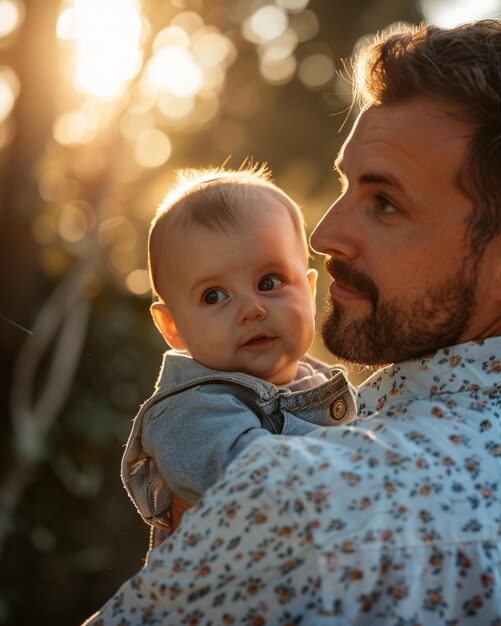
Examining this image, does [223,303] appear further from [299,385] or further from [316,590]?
[316,590]

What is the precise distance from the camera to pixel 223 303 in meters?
2.38

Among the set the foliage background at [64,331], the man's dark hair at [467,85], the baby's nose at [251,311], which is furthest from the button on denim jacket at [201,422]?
the foliage background at [64,331]

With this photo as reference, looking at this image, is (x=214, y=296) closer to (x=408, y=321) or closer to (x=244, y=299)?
(x=244, y=299)

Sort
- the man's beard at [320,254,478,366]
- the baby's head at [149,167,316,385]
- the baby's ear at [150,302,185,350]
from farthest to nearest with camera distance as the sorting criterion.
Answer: the baby's ear at [150,302,185,350] → the baby's head at [149,167,316,385] → the man's beard at [320,254,478,366]

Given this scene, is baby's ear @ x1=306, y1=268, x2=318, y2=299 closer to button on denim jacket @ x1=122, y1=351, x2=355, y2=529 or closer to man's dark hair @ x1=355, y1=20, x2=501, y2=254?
button on denim jacket @ x1=122, y1=351, x2=355, y2=529

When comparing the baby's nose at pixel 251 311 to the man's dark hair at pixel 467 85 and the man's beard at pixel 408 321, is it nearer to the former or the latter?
the man's beard at pixel 408 321

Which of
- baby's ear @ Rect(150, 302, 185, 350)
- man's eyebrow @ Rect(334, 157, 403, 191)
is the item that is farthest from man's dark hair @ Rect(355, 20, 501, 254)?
baby's ear @ Rect(150, 302, 185, 350)

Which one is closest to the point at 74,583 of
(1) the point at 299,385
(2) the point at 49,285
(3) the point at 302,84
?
(2) the point at 49,285

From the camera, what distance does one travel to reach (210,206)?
2.42 m

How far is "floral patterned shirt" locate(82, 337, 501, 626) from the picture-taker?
1.55 meters

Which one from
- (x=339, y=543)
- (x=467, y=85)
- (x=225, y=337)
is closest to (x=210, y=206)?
(x=225, y=337)

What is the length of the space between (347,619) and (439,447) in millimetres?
325

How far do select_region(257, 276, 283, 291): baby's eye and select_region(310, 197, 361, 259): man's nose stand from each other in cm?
20

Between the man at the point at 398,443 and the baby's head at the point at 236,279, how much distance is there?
0.67 ft
